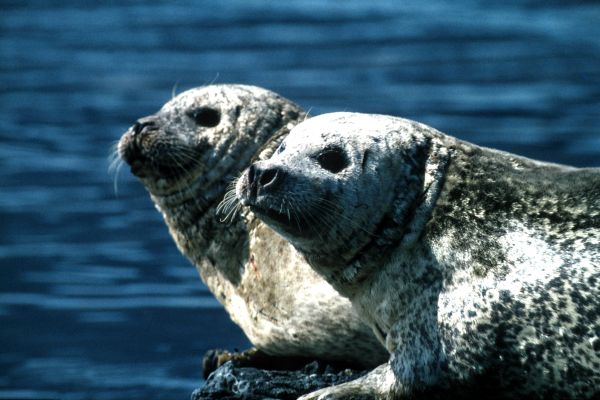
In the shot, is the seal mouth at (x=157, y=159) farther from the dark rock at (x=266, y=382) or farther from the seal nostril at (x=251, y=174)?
the seal nostril at (x=251, y=174)

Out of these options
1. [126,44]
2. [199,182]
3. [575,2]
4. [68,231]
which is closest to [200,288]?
[68,231]

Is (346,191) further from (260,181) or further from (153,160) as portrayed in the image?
(153,160)

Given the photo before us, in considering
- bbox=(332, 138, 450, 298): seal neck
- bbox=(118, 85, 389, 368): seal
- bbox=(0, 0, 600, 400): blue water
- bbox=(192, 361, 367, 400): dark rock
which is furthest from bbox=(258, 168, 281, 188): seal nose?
bbox=(0, 0, 600, 400): blue water

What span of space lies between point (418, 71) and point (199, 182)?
14.6m

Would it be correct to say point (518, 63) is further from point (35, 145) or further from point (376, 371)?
point (376, 371)

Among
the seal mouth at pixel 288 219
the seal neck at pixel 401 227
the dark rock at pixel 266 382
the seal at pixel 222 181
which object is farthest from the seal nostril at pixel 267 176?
the seal at pixel 222 181

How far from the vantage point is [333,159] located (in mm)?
7320

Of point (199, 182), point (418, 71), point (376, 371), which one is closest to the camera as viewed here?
point (376, 371)

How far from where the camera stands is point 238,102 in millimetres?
9648

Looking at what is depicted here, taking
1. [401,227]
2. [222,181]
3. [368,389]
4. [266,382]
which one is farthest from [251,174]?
[222,181]

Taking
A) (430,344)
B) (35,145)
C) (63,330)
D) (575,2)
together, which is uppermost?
(575,2)

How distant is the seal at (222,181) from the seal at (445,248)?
4.92ft

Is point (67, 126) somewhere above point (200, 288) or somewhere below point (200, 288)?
above

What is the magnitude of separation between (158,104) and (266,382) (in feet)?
46.6
